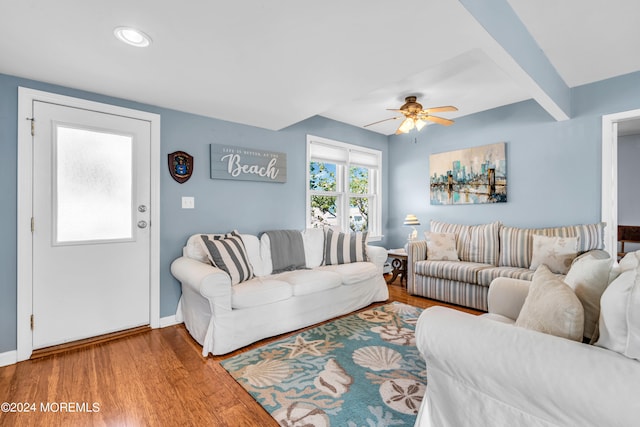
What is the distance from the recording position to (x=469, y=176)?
4098mm

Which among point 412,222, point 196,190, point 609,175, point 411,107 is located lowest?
point 412,222

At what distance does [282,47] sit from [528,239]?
323cm

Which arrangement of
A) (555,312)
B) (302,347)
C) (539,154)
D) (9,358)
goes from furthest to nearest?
1. (539,154)
2. (302,347)
3. (9,358)
4. (555,312)

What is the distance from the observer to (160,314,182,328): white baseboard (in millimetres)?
2890

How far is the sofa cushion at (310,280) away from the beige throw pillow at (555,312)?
70.8 inches

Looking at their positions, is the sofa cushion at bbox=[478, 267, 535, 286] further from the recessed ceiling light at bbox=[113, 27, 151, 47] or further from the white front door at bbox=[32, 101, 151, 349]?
the recessed ceiling light at bbox=[113, 27, 151, 47]

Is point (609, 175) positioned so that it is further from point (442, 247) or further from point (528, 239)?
point (442, 247)

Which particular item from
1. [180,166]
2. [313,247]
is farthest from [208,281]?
[313,247]

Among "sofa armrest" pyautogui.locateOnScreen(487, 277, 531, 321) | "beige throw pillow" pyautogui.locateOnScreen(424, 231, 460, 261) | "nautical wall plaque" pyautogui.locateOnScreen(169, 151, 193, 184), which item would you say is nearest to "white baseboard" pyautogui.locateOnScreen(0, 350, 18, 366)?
"nautical wall plaque" pyautogui.locateOnScreen(169, 151, 193, 184)

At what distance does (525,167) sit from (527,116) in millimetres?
612

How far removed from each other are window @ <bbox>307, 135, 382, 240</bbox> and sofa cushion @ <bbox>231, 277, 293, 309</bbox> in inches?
58.4

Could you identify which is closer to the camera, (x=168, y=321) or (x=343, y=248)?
(x=168, y=321)

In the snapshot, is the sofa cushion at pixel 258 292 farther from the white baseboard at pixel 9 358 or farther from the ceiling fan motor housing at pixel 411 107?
the ceiling fan motor housing at pixel 411 107

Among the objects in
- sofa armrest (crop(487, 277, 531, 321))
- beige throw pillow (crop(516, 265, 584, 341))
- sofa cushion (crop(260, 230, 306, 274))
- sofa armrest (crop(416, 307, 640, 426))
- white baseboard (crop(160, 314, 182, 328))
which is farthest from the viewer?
sofa cushion (crop(260, 230, 306, 274))
